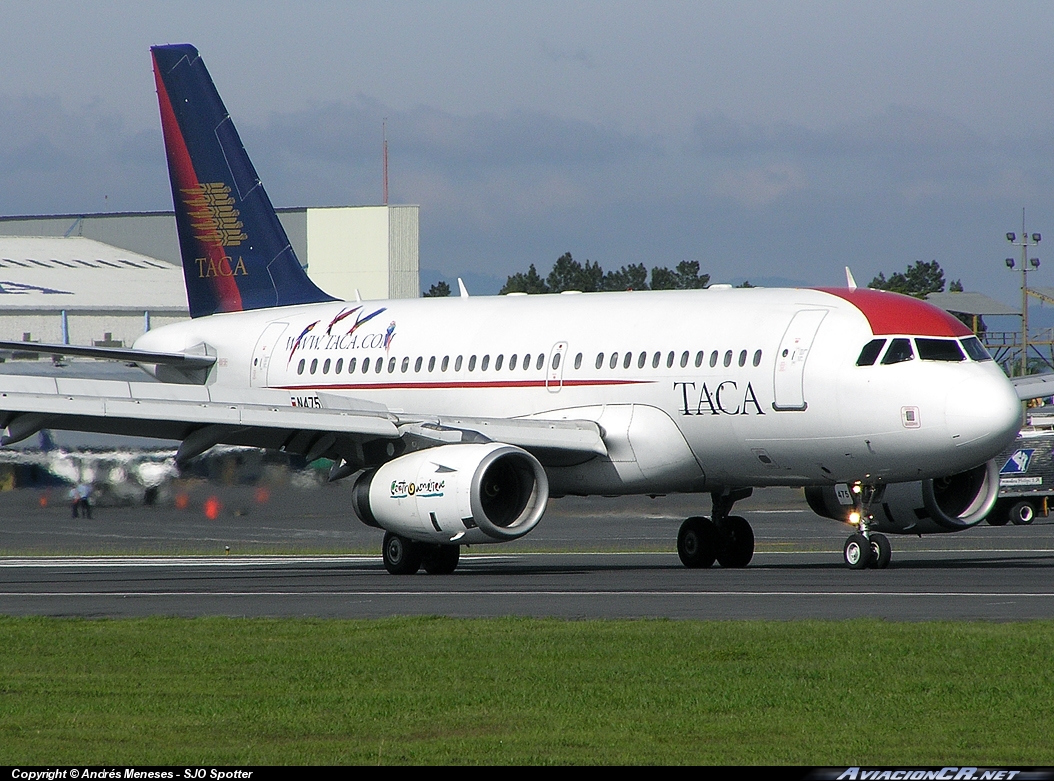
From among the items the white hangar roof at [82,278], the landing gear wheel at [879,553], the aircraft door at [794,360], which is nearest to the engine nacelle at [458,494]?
the aircraft door at [794,360]

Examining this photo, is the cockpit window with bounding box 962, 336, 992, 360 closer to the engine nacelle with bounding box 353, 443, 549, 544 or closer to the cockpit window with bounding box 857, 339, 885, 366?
the cockpit window with bounding box 857, 339, 885, 366

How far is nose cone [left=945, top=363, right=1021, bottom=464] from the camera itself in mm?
22125

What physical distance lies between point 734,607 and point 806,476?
719 centimetres

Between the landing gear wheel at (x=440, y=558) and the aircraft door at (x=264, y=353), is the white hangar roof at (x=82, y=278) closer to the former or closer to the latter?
the aircraft door at (x=264, y=353)

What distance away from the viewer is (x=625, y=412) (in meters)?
25.2

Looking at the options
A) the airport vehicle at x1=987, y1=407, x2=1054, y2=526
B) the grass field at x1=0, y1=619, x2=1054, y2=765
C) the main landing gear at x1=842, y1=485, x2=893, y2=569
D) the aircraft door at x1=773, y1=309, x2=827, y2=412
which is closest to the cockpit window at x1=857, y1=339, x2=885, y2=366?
the aircraft door at x1=773, y1=309, x2=827, y2=412

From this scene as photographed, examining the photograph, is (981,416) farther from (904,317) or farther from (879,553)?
(879,553)

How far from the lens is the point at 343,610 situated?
17.6 meters

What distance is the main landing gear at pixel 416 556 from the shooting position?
24969mm

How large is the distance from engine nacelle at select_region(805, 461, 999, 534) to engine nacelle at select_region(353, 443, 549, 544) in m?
5.23

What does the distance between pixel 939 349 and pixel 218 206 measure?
1527cm

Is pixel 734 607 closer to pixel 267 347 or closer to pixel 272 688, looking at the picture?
pixel 272 688

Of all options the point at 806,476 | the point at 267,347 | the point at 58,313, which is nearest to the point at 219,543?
the point at 267,347

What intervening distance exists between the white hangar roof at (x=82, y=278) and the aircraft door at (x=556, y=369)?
52.3 metres
